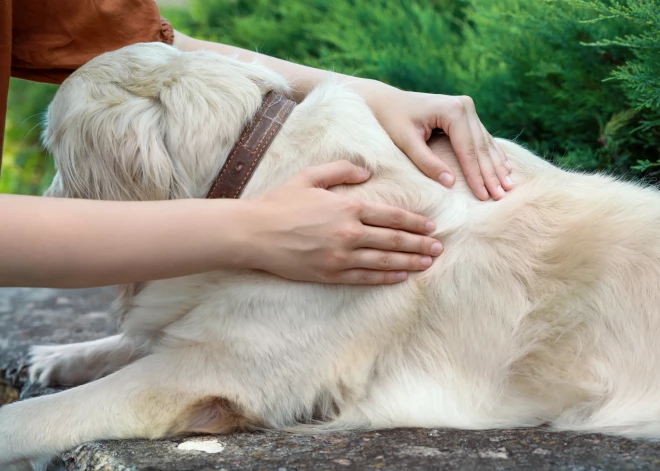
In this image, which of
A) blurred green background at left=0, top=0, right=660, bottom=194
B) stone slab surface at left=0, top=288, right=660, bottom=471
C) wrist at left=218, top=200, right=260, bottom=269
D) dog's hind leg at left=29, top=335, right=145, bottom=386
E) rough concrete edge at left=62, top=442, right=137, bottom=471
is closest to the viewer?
stone slab surface at left=0, top=288, right=660, bottom=471

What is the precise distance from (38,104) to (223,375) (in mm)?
6266

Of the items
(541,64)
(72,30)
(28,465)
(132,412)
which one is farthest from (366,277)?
(541,64)

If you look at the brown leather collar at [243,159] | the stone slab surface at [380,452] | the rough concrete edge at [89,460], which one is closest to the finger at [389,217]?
the brown leather collar at [243,159]

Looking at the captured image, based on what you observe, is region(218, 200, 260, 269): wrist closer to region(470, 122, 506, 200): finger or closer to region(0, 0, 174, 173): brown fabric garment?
region(470, 122, 506, 200): finger

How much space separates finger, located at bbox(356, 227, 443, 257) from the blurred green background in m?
0.98

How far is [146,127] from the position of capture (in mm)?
2029

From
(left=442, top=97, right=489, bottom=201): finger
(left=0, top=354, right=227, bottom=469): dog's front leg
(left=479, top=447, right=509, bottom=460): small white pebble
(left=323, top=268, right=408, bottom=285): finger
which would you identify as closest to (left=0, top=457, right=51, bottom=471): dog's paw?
(left=0, top=354, right=227, bottom=469): dog's front leg

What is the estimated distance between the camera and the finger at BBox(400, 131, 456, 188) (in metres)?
2.05

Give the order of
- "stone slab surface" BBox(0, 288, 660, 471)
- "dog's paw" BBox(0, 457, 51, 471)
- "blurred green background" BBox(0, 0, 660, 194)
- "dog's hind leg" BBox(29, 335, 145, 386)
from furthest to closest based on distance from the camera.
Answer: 1. "blurred green background" BBox(0, 0, 660, 194)
2. "dog's hind leg" BBox(29, 335, 145, 386)
3. "dog's paw" BBox(0, 457, 51, 471)
4. "stone slab surface" BBox(0, 288, 660, 471)

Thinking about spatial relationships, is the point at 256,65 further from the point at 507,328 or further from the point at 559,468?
the point at 559,468

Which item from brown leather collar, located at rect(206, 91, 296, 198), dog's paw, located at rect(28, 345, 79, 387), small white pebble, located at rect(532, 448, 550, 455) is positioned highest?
brown leather collar, located at rect(206, 91, 296, 198)

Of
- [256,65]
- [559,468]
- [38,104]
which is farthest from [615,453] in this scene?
[38,104]

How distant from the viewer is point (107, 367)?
8.46 feet

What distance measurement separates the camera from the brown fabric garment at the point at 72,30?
258 cm
